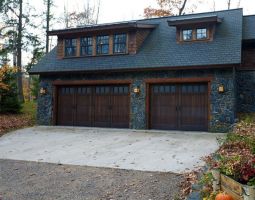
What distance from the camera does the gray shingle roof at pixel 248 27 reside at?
654 inches

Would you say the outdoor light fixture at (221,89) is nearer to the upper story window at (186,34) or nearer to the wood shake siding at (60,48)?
the upper story window at (186,34)

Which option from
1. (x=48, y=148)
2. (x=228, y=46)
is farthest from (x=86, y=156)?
(x=228, y=46)

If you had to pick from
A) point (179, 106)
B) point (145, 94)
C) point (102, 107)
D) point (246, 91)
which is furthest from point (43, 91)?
point (246, 91)

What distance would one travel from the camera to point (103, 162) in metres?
9.20

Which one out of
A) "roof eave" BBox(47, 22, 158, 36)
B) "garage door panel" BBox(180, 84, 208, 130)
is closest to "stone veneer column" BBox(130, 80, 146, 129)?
"garage door panel" BBox(180, 84, 208, 130)

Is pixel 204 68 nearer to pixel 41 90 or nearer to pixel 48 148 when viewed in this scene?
pixel 48 148

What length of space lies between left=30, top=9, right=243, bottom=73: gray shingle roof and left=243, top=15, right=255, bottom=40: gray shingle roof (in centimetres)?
81

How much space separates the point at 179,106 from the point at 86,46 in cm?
644

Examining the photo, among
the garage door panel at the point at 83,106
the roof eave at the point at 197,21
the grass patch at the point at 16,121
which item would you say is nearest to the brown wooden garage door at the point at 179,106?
the roof eave at the point at 197,21

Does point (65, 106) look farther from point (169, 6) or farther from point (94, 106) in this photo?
point (169, 6)

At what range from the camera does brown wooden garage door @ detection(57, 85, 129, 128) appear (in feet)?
54.1

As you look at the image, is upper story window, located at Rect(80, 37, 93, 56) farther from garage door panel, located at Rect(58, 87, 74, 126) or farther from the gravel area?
the gravel area

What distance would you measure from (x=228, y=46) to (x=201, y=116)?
3.39 meters

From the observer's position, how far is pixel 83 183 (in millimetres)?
7148
